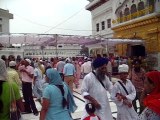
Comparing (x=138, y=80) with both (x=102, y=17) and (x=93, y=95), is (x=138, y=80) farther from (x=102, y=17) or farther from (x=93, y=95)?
(x=102, y=17)

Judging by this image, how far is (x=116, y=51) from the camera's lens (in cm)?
2733

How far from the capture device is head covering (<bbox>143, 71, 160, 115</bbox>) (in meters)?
2.85

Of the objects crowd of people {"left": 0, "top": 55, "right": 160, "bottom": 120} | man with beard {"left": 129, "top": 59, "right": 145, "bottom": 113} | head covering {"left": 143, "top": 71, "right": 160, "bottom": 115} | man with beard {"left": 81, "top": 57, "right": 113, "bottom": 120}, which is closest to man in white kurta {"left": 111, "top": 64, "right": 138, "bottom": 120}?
crowd of people {"left": 0, "top": 55, "right": 160, "bottom": 120}

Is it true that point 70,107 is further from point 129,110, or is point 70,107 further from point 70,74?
point 70,74

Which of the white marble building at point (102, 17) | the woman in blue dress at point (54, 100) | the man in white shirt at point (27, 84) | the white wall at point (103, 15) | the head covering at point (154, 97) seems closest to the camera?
the head covering at point (154, 97)

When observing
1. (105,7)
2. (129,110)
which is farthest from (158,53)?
(129,110)

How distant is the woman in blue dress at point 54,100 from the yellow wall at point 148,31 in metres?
18.2

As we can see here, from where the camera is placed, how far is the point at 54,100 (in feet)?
13.2

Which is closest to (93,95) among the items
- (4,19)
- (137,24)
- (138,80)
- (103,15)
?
(138,80)

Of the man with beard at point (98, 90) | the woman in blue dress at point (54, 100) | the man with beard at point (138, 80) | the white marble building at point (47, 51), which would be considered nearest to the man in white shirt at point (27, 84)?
the man with beard at point (138, 80)

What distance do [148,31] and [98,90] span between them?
60.3 ft

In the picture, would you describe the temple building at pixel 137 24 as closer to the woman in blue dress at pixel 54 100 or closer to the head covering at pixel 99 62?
the head covering at pixel 99 62

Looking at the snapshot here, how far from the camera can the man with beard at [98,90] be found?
4676mm

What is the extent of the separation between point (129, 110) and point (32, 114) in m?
4.05
